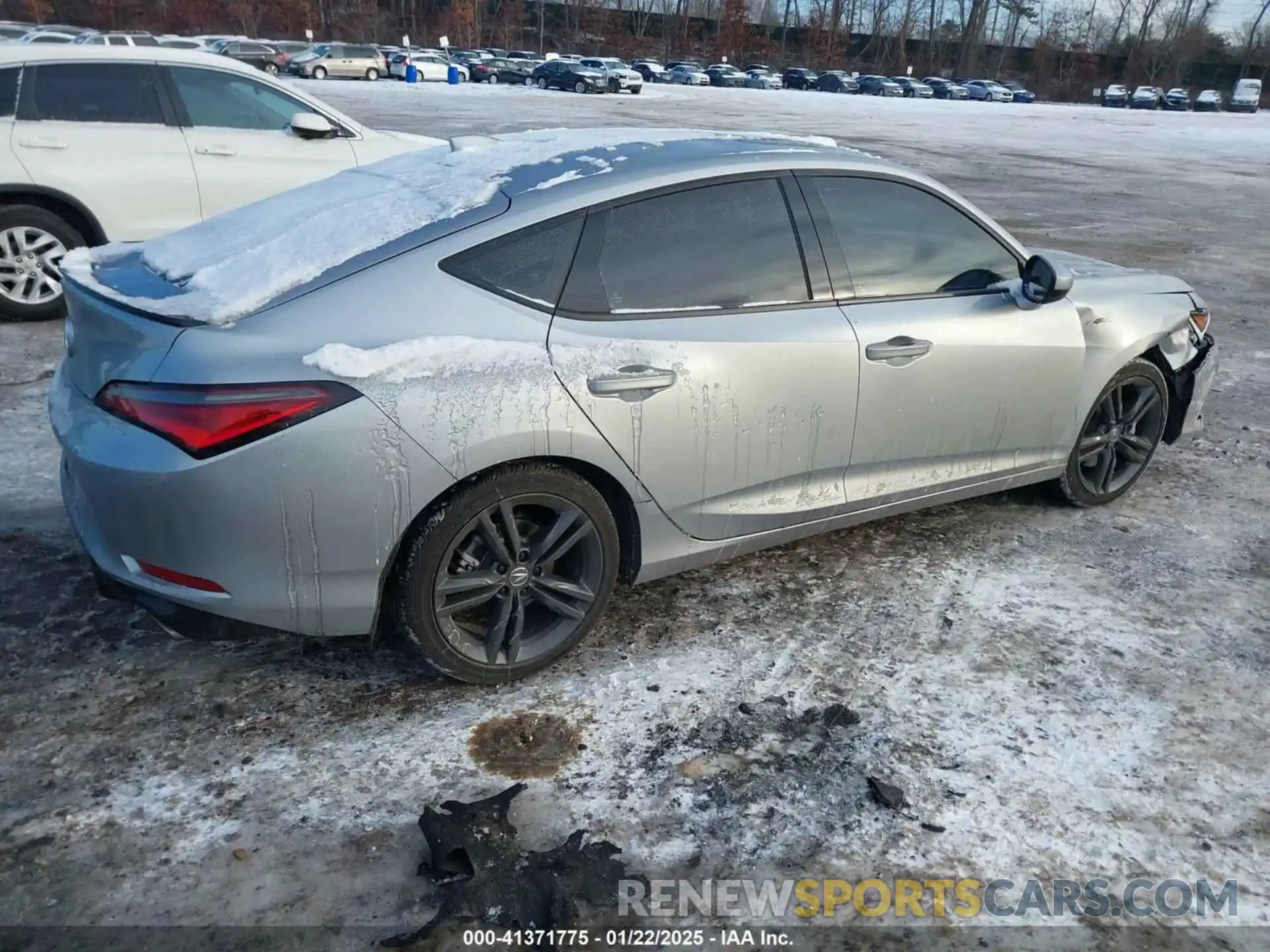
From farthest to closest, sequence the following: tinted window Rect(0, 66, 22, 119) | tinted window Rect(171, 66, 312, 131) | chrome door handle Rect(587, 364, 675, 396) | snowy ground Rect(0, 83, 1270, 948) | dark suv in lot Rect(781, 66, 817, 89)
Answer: dark suv in lot Rect(781, 66, 817, 89)
tinted window Rect(171, 66, 312, 131)
tinted window Rect(0, 66, 22, 119)
chrome door handle Rect(587, 364, 675, 396)
snowy ground Rect(0, 83, 1270, 948)

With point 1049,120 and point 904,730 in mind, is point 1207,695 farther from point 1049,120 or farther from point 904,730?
point 1049,120

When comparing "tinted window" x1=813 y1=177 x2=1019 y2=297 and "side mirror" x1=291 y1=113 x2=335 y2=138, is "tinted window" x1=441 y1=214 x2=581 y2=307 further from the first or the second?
"side mirror" x1=291 y1=113 x2=335 y2=138

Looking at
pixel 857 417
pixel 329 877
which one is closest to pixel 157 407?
pixel 329 877

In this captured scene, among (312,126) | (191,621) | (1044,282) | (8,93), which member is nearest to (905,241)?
(1044,282)

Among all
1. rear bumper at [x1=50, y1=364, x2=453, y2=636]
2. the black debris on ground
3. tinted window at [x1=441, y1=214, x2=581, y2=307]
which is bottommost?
the black debris on ground

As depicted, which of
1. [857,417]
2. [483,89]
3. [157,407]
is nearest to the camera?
[157,407]

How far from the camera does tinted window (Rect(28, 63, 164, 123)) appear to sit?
6.77 m

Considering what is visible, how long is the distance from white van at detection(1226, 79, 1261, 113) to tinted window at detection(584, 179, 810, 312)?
66.1 meters

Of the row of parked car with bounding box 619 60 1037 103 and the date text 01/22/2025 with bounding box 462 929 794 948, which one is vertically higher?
the date text 01/22/2025 with bounding box 462 929 794 948

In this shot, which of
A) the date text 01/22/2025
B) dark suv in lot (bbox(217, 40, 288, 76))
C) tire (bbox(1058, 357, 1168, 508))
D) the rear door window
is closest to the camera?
the date text 01/22/2025

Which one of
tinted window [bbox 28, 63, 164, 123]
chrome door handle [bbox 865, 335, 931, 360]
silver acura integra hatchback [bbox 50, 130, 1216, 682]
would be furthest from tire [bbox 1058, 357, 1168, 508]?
tinted window [bbox 28, 63, 164, 123]

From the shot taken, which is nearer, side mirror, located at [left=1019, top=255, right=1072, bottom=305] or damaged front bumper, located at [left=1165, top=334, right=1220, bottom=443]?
side mirror, located at [left=1019, top=255, right=1072, bottom=305]

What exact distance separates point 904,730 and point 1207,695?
109 cm

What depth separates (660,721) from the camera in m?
3.15
